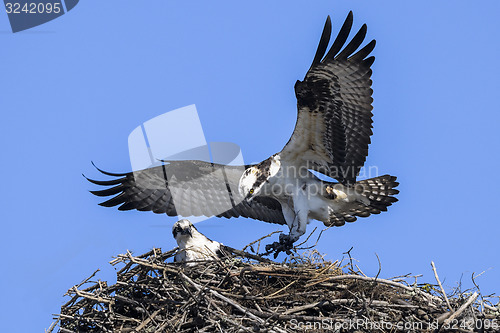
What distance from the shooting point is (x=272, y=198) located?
8.90 m

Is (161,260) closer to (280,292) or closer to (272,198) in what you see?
(280,292)

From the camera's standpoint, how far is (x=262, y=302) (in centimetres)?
644

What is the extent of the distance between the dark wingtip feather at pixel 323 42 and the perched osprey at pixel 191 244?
233cm

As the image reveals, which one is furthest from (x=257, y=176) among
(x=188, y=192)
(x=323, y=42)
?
(x=323, y=42)

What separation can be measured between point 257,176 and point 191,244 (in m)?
1.19

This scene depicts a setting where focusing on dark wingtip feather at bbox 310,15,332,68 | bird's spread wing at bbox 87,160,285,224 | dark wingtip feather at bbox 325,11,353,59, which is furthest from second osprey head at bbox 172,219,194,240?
dark wingtip feather at bbox 325,11,353,59

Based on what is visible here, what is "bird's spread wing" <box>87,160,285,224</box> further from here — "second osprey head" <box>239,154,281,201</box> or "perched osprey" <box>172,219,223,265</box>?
"perched osprey" <box>172,219,223,265</box>

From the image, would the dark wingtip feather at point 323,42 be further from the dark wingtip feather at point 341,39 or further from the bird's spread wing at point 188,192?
the bird's spread wing at point 188,192

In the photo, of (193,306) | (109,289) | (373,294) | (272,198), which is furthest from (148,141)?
(373,294)

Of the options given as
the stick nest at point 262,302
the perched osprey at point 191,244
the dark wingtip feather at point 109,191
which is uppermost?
the dark wingtip feather at point 109,191

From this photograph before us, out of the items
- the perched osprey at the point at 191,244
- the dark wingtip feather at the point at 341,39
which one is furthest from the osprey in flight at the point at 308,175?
the perched osprey at the point at 191,244

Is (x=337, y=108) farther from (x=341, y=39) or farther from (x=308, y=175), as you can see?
(x=308, y=175)

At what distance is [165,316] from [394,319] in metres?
2.20

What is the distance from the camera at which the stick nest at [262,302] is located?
240 inches
